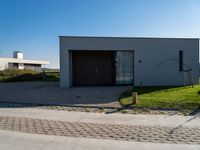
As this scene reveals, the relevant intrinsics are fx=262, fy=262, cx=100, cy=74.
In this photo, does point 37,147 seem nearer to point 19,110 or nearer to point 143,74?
point 19,110

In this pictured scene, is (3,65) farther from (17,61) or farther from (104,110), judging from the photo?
(104,110)

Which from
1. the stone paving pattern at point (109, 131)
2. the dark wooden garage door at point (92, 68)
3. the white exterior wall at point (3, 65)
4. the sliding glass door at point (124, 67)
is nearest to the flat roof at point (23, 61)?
the white exterior wall at point (3, 65)

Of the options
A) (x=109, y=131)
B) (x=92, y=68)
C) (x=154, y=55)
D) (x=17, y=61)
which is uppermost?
(x=17, y=61)

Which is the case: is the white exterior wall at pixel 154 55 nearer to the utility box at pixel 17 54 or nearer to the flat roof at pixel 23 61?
the flat roof at pixel 23 61

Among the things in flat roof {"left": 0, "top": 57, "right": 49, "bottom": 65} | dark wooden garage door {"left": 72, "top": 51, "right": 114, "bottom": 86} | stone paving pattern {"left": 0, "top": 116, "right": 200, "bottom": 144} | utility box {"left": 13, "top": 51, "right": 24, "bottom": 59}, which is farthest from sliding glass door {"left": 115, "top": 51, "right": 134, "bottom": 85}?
utility box {"left": 13, "top": 51, "right": 24, "bottom": 59}

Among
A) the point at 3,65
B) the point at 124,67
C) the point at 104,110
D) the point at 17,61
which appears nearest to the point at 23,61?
the point at 17,61

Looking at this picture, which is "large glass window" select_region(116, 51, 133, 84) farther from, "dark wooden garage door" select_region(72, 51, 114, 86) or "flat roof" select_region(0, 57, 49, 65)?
"flat roof" select_region(0, 57, 49, 65)

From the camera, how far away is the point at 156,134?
6824 mm

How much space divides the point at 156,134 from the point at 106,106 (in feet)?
14.8

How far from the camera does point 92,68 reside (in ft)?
71.1

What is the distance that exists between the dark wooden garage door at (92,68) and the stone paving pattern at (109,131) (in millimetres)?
13168

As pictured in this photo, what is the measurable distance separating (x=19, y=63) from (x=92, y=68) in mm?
55531

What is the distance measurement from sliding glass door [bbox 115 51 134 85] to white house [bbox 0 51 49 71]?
1946 inches

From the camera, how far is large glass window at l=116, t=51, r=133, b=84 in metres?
20.8
